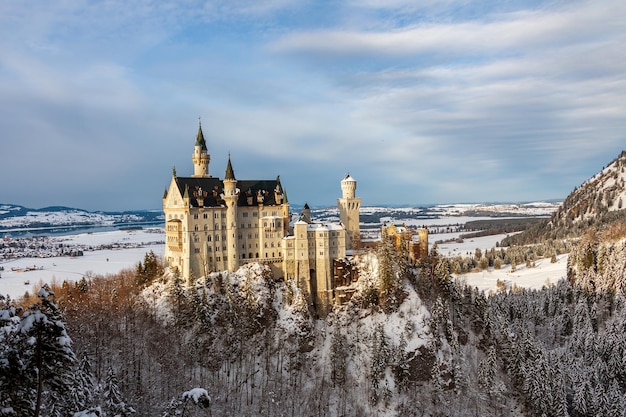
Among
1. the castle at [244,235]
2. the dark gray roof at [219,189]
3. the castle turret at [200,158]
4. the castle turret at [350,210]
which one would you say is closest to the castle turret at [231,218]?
the castle at [244,235]

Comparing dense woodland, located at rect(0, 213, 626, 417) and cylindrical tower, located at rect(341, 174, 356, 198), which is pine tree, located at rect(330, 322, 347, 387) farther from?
cylindrical tower, located at rect(341, 174, 356, 198)

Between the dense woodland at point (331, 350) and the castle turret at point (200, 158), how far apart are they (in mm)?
21705

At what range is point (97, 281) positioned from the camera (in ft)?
367

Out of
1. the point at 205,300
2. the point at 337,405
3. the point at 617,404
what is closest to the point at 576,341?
the point at 617,404

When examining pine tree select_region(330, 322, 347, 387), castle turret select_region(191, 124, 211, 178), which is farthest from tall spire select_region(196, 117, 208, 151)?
pine tree select_region(330, 322, 347, 387)

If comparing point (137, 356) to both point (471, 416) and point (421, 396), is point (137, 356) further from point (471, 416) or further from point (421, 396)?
point (471, 416)

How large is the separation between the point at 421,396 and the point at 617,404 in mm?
34576

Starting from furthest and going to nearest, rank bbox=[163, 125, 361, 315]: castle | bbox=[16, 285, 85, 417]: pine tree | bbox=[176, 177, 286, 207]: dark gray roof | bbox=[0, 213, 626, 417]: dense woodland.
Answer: bbox=[176, 177, 286, 207]: dark gray roof < bbox=[163, 125, 361, 315]: castle < bbox=[0, 213, 626, 417]: dense woodland < bbox=[16, 285, 85, 417]: pine tree

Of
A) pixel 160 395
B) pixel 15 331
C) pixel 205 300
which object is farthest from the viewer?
pixel 205 300

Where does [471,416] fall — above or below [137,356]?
below

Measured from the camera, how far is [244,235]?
103062 mm

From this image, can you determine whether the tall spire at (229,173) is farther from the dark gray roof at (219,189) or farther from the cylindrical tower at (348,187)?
the cylindrical tower at (348,187)

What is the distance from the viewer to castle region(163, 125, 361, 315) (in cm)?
9831

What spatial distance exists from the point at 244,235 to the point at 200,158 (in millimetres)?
20754
